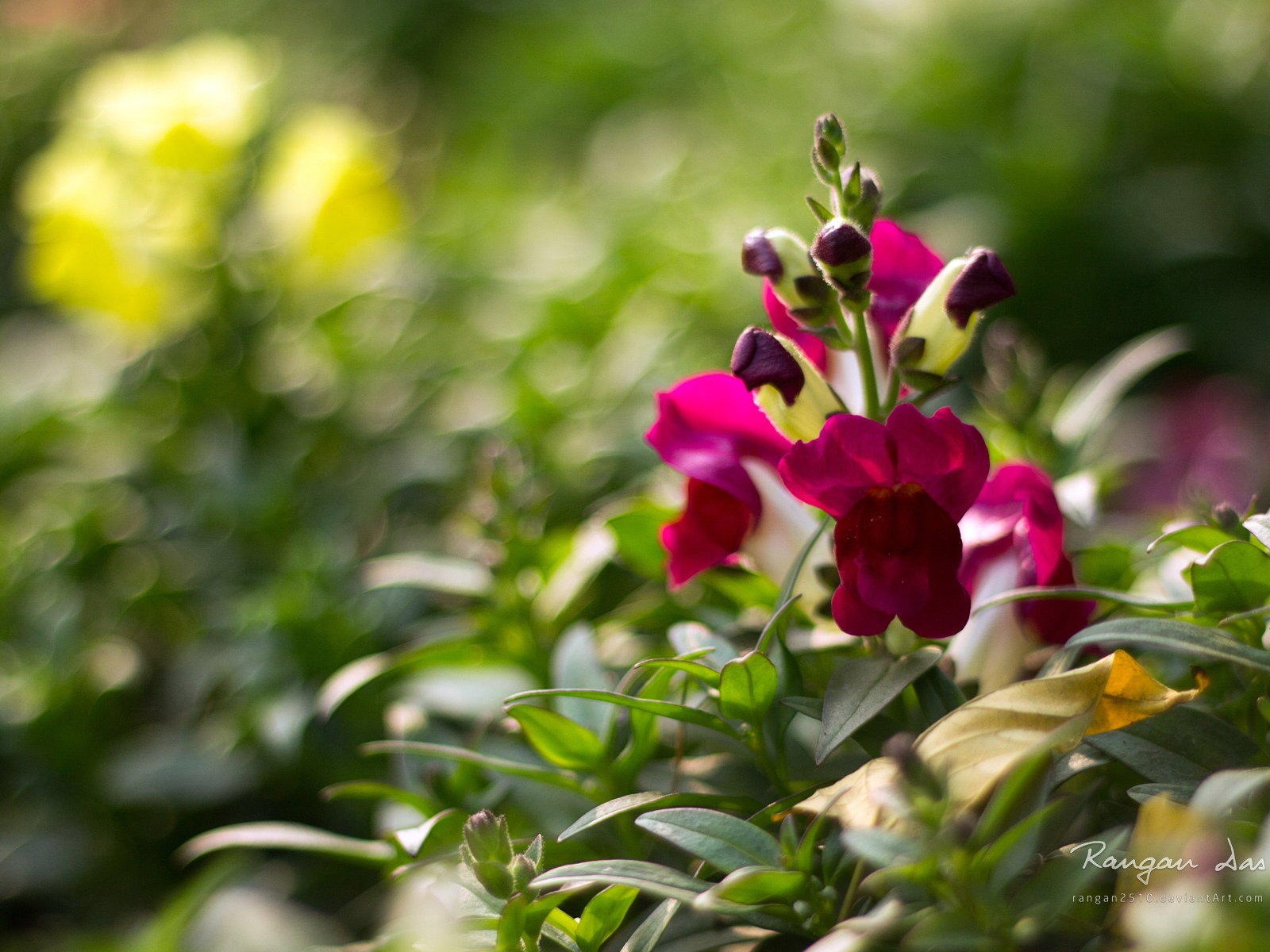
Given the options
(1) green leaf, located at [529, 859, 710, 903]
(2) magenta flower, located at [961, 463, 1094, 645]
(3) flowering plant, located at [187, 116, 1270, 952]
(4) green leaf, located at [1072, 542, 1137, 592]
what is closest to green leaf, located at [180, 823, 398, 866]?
(3) flowering plant, located at [187, 116, 1270, 952]

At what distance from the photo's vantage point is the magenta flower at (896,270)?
0.74m

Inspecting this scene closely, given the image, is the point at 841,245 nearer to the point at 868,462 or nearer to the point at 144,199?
the point at 868,462

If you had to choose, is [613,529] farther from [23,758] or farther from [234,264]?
[234,264]

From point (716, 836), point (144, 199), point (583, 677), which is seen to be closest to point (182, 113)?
point (144, 199)

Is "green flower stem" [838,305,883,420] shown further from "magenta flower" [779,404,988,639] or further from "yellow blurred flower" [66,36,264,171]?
"yellow blurred flower" [66,36,264,171]

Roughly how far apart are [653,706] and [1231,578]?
338 millimetres

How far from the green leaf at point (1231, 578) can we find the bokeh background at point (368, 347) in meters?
0.42

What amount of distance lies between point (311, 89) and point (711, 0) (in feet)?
4.37

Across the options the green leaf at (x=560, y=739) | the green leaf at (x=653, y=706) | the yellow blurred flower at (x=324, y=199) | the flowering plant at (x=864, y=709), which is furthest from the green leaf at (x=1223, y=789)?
the yellow blurred flower at (x=324, y=199)

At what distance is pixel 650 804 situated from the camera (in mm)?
626

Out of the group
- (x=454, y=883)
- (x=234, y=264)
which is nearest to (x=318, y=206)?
(x=234, y=264)

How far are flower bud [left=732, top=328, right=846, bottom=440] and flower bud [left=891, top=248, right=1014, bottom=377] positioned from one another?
2.0 inches

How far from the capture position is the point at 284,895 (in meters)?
1.09

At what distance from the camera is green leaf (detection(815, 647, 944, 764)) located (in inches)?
23.4
